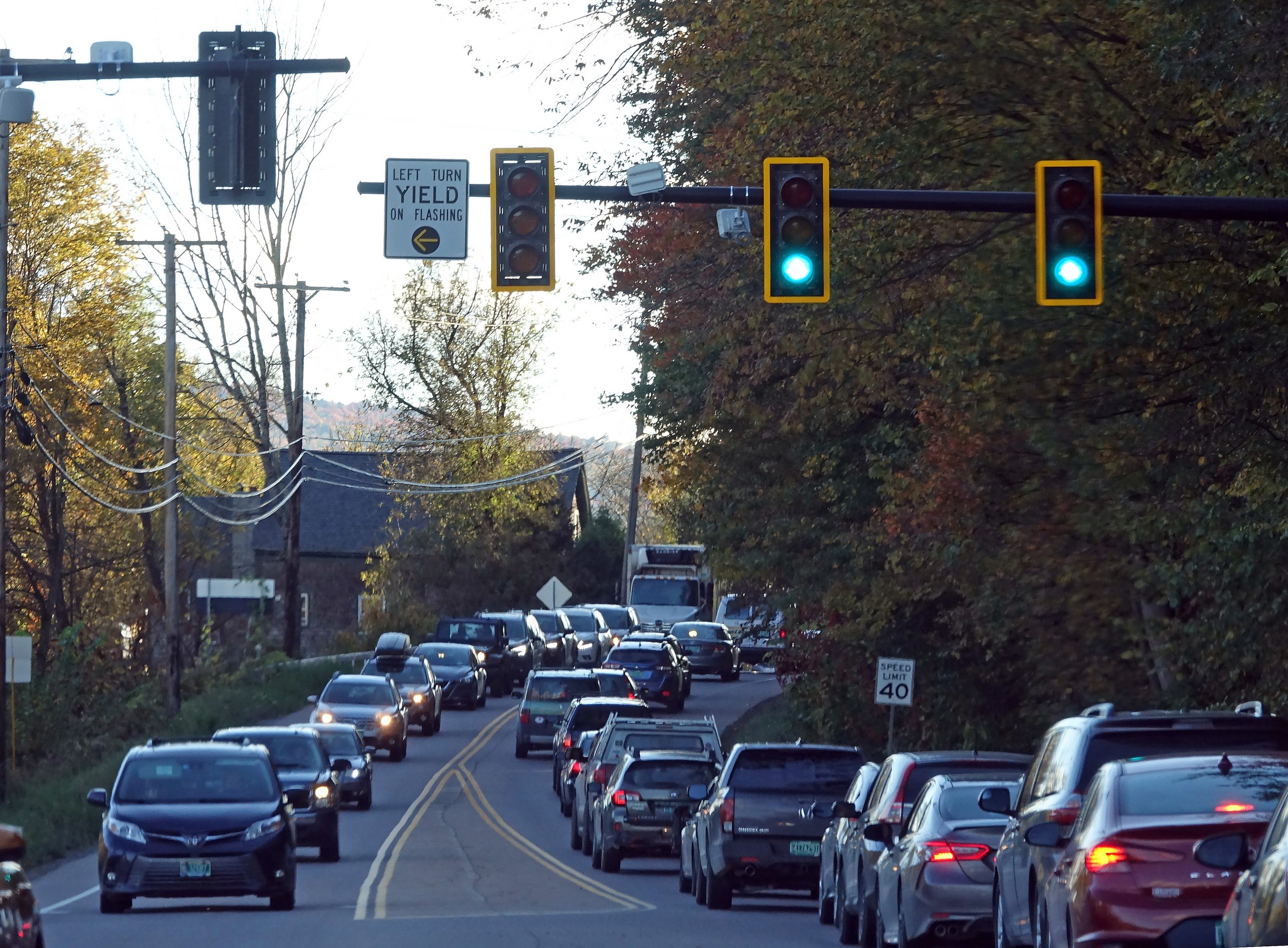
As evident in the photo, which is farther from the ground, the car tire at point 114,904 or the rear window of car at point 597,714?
the rear window of car at point 597,714

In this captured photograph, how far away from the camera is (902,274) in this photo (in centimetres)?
2034

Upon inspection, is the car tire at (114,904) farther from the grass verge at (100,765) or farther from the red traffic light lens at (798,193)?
the red traffic light lens at (798,193)

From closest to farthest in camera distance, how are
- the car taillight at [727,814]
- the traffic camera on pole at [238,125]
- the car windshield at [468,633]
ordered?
the traffic camera on pole at [238,125] < the car taillight at [727,814] < the car windshield at [468,633]

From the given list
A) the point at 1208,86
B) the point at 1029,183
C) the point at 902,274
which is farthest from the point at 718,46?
the point at 1208,86

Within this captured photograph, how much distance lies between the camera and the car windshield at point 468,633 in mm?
58219

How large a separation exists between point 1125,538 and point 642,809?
7.53 metres

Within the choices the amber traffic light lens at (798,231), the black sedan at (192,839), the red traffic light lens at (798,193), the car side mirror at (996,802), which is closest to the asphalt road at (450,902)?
the black sedan at (192,839)

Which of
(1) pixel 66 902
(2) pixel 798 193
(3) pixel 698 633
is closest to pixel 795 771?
(1) pixel 66 902

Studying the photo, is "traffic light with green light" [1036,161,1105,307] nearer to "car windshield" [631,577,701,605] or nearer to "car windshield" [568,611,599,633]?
"car windshield" [568,611,599,633]

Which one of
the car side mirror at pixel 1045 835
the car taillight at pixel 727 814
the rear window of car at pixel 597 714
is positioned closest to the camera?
the car side mirror at pixel 1045 835

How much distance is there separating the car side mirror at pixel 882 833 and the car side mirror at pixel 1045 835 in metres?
4.59

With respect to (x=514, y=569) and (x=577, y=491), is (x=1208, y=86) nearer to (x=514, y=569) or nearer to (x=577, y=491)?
(x=514, y=569)

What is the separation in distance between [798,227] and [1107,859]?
555 cm

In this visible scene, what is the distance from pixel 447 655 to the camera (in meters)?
54.0
